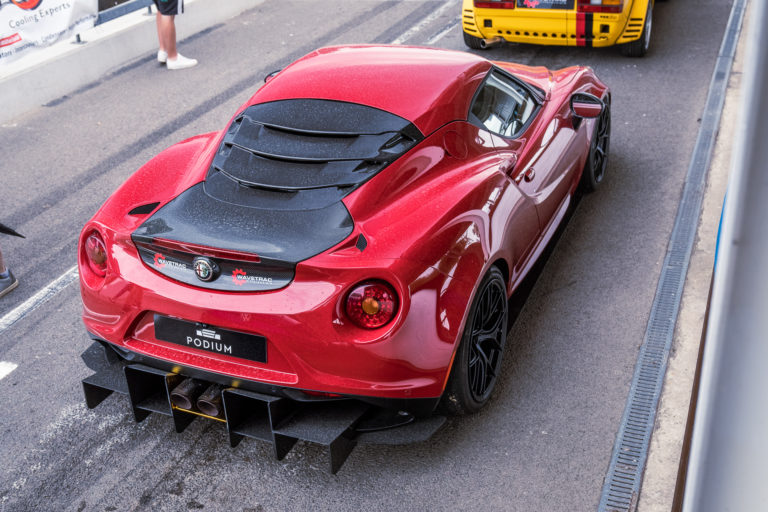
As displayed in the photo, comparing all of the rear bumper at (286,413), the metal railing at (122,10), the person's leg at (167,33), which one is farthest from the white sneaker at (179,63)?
the rear bumper at (286,413)

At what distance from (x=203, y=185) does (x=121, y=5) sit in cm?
709

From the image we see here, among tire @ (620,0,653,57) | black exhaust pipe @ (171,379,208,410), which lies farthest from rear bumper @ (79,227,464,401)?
tire @ (620,0,653,57)

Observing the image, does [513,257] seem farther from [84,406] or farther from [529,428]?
[84,406]

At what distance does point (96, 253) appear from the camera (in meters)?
3.44

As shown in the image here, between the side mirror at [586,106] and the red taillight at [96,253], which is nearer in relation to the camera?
the red taillight at [96,253]

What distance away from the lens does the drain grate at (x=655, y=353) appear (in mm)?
3277

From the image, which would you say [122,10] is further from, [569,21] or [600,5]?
[600,5]

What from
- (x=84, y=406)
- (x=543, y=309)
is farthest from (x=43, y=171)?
(x=543, y=309)

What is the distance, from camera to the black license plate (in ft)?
10.2

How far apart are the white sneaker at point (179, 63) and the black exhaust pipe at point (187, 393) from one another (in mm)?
6332

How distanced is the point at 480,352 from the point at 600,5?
533 cm

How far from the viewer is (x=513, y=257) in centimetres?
381

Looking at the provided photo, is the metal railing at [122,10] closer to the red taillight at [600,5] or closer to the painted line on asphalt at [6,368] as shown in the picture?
the red taillight at [600,5]

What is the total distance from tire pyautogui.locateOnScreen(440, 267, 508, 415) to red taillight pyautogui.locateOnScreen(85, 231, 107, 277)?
151cm
